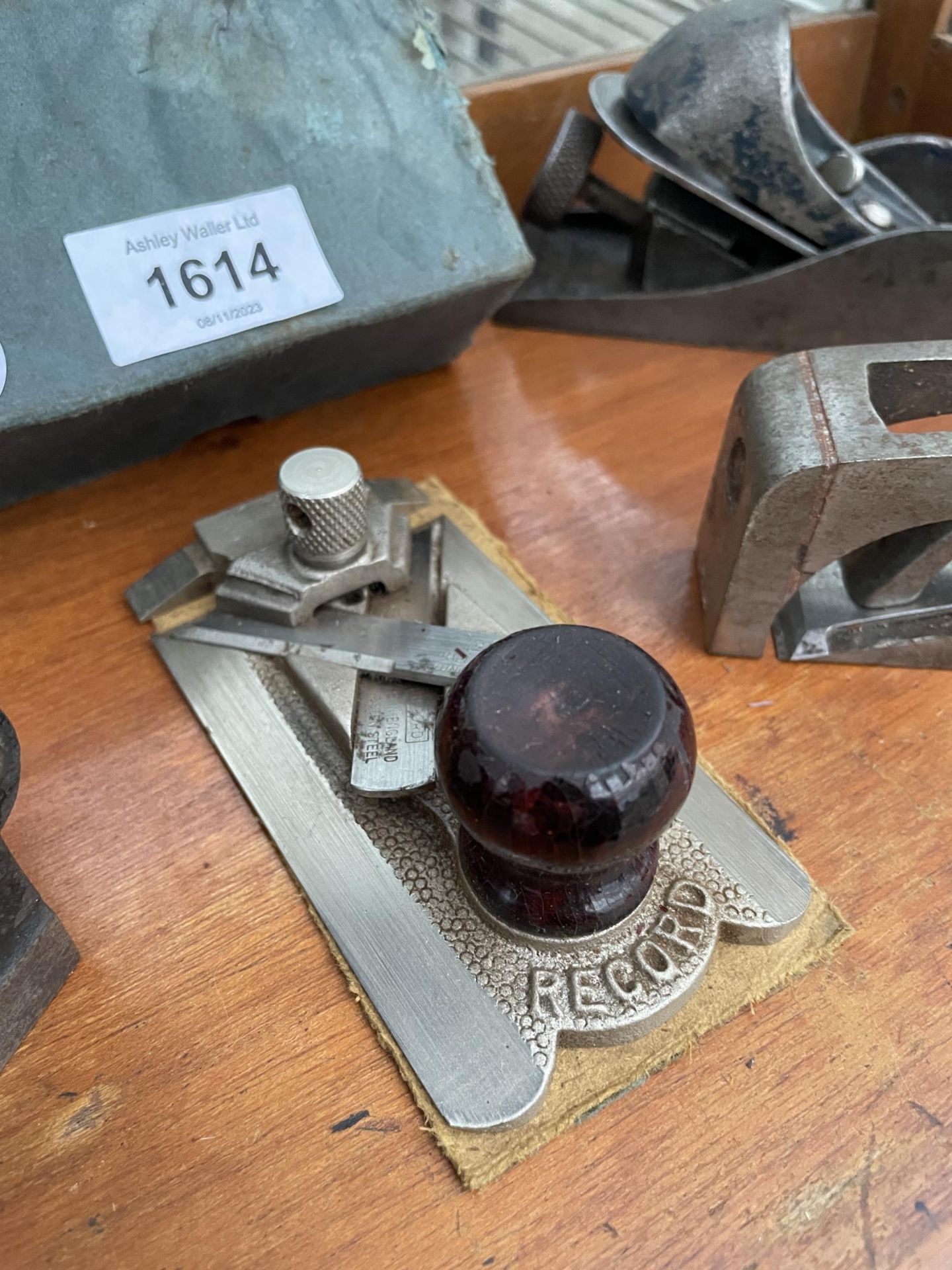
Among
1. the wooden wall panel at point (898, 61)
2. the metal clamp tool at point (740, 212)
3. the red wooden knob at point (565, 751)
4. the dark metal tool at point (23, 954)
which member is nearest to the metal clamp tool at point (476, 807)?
the red wooden knob at point (565, 751)

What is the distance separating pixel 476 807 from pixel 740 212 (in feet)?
2.85

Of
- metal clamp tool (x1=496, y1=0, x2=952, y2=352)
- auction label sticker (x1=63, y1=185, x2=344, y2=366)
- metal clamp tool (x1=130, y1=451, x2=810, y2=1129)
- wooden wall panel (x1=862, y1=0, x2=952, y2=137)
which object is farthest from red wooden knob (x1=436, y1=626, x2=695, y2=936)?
wooden wall panel (x1=862, y1=0, x2=952, y2=137)

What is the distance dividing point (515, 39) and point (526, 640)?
136 centimetres

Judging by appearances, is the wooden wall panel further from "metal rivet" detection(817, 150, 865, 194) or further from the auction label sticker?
the auction label sticker

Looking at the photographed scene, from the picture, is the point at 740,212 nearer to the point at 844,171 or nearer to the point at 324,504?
the point at 844,171

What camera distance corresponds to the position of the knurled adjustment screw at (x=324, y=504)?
0.78 meters

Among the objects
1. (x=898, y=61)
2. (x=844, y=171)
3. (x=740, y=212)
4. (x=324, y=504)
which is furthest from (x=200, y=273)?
(x=898, y=61)

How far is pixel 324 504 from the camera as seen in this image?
0.78m

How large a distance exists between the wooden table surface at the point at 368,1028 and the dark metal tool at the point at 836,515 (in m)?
0.04

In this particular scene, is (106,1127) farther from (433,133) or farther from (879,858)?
(433,133)

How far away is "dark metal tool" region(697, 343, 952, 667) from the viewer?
70cm

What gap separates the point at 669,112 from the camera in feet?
3.43

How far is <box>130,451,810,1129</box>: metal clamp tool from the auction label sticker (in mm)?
185

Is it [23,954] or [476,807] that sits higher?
Result: [476,807]
